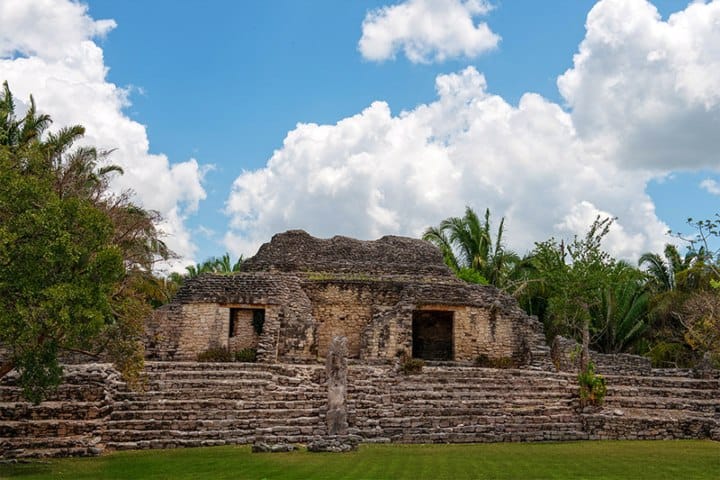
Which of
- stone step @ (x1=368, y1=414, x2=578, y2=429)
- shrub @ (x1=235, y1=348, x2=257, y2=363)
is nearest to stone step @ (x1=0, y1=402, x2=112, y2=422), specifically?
stone step @ (x1=368, y1=414, x2=578, y2=429)

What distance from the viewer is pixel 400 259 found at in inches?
912

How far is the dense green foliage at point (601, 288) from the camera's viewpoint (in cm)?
1950

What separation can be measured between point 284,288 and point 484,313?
576 cm

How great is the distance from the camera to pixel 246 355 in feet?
60.2

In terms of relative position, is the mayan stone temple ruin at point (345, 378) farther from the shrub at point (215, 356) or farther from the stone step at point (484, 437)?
the shrub at point (215, 356)

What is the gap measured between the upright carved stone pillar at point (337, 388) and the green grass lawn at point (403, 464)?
2.84ft

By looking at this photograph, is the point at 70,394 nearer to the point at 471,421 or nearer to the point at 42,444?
the point at 42,444

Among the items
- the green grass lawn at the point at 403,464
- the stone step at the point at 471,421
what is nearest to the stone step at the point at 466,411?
the stone step at the point at 471,421

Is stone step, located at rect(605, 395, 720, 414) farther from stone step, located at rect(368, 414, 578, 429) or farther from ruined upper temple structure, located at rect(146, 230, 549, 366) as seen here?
ruined upper temple structure, located at rect(146, 230, 549, 366)

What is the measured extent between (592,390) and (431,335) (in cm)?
771

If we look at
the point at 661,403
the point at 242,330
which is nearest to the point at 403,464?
the point at 661,403

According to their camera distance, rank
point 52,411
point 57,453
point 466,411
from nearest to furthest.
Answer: point 57,453 < point 52,411 < point 466,411

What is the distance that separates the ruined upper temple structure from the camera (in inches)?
729

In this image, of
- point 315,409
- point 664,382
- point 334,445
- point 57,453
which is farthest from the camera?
point 664,382
